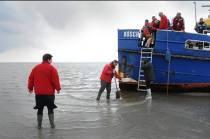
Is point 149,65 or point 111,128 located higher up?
point 149,65

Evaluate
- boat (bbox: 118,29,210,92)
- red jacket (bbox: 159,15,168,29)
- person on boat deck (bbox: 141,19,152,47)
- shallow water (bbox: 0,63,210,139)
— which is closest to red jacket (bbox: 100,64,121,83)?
shallow water (bbox: 0,63,210,139)

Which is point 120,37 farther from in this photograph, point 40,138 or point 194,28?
point 40,138

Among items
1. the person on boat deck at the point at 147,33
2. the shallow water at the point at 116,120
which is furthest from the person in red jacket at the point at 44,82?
the person on boat deck at the point at 147,33

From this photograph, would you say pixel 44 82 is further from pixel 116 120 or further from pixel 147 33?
pixel 147 33

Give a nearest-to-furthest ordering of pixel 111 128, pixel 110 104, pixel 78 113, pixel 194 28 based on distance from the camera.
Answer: pixel 111 128 < pixel 78 113 < pixel 110 104 < pixel 194 28

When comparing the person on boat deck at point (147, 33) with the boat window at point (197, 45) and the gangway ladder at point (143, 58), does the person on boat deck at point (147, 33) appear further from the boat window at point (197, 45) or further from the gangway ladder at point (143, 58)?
the boat window at point (197, 45)

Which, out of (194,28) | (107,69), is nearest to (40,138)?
(107,69)

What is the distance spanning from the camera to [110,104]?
1176cm

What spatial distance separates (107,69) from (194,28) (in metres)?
6.57

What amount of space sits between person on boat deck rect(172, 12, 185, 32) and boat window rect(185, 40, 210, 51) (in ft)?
2.23

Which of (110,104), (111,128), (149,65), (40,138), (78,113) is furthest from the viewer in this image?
Result: (149,65)

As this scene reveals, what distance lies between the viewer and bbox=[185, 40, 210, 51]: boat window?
1445cm

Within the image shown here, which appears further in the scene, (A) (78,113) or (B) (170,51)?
(B) (170,51)

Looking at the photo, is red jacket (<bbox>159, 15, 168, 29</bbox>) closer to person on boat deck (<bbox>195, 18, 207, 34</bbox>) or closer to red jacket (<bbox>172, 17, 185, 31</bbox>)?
red jacket (<bbox>172, 17, 185, 31</bbox>)
